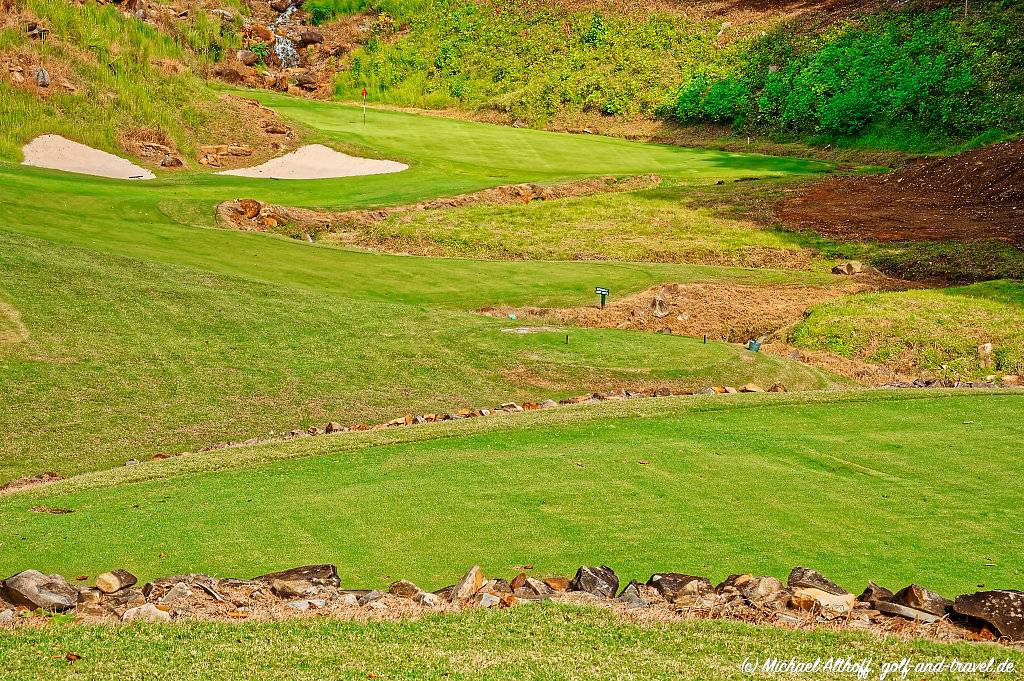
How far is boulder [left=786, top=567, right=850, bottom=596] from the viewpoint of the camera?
306 inches

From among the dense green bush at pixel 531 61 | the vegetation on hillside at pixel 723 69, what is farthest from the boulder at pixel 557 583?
the dense green bush at pixel 531 61

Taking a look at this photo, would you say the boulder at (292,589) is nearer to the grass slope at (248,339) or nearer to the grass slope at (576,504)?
the grass slope at (576,504)

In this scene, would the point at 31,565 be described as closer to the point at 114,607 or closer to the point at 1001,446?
the point at 114,607

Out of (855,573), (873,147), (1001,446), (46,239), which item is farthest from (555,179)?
(855,573)

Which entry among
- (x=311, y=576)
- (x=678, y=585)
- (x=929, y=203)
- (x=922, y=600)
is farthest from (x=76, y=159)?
(x=922, y=600)

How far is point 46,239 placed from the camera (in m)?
20.6

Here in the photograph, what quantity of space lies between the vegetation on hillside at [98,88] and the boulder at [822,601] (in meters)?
35.4

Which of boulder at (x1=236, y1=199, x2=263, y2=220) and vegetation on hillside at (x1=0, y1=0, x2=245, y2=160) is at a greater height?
vegetation on hillside at (x1=0, y1=0, x2=245, y2=160)

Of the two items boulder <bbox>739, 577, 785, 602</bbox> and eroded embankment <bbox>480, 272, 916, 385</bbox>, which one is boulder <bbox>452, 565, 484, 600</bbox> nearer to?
boulder <bbox>739, 577, 785, 602</bbox>

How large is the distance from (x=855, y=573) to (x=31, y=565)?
21.1 ft

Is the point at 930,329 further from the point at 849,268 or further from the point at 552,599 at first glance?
the point at 552,599

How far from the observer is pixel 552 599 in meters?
7.53

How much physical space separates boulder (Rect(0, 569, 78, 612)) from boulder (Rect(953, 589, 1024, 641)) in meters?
6.11

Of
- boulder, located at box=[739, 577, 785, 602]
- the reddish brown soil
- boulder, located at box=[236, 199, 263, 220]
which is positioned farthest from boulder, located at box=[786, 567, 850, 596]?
the reddish brown soil
